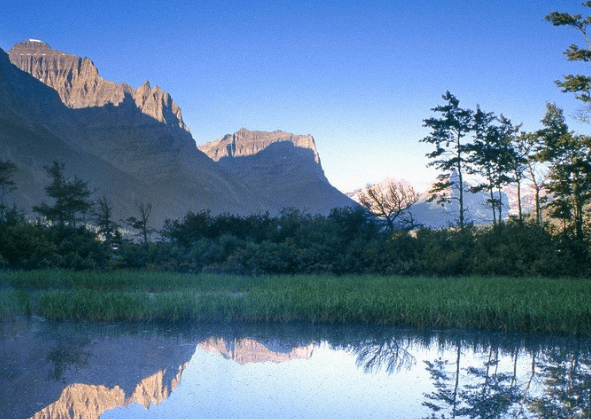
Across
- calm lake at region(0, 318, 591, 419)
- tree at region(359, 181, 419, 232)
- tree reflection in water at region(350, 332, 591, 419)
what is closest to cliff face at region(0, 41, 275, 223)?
tree at region(359, 181, 419, 232)

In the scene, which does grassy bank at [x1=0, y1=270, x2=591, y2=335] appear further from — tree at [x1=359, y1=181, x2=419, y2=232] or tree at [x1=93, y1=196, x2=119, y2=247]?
tree at [x1=93, y1=196, x2=119, y2=247]

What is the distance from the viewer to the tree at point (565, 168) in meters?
27.6

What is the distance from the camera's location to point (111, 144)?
148250 millimetres

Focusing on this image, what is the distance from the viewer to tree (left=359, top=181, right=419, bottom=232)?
26.4 meters

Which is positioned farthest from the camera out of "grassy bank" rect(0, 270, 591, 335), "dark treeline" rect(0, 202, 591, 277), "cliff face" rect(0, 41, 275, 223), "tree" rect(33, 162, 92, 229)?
"cliff face" rect(0, 41, 275, 223)

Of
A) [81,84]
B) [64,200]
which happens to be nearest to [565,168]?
[64,200]

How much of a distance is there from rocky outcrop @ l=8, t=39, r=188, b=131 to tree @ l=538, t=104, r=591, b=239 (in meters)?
153

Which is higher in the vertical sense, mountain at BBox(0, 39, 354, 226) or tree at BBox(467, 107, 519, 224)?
mountain at BBox(0, 39, 354, 226)

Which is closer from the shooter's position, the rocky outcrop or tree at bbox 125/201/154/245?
tree at bbox 125/201/154/245

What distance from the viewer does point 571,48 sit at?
2469 cm

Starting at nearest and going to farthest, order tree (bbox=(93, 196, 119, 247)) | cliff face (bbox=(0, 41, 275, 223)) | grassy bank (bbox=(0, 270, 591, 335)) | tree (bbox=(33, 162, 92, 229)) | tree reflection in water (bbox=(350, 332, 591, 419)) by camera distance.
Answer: tree reflection in water (bbox=(350, 332, 591, 419))
grassy bank (bbox=(0, 270, 591, 335))
tree (bbox=(93, 196, 119, 247))
tree (bbox=(33, 162, 92, 229))
cliff face (bbox=(0, 41, 275, 223))

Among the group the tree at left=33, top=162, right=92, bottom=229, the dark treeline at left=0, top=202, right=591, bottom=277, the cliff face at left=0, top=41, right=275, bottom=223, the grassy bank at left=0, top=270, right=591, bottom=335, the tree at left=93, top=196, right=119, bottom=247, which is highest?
the cliff face at left=0, top=41, right=275, bottom=223

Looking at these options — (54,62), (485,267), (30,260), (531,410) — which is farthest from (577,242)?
(54,62)

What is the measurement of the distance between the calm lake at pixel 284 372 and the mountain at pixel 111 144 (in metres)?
48.7
